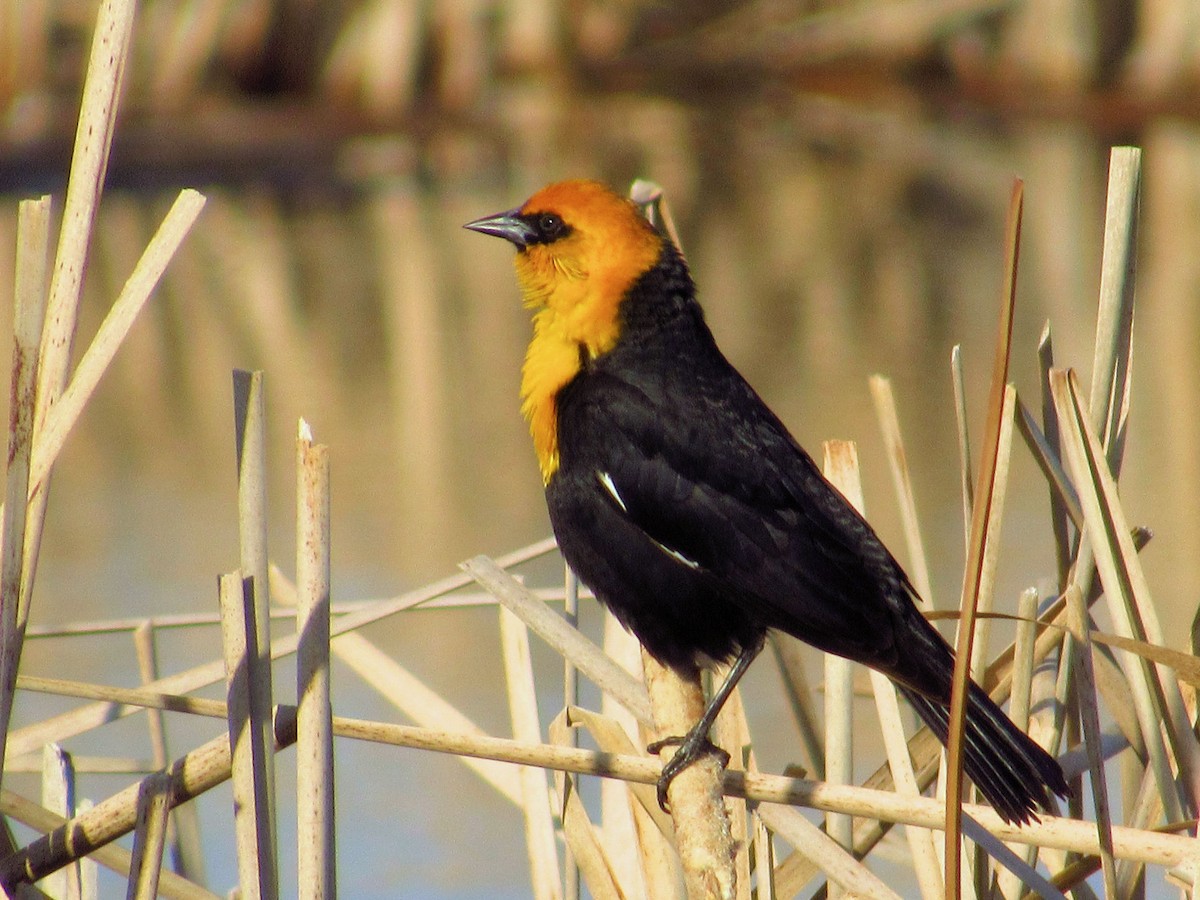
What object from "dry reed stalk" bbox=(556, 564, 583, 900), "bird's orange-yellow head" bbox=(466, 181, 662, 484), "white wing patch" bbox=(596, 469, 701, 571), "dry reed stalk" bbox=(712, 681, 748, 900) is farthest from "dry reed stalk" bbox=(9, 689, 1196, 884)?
"bird's orange-yellow head" bbox=(466, 181, 662, 484)

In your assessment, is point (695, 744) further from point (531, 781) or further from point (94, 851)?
point (94, 851)

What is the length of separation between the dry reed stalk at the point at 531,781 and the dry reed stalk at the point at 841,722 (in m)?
0.44

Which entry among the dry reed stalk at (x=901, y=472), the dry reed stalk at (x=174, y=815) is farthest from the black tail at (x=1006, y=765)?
the dry reed stalk at (x=174, y=815)

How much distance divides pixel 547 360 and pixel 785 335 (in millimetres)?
4890

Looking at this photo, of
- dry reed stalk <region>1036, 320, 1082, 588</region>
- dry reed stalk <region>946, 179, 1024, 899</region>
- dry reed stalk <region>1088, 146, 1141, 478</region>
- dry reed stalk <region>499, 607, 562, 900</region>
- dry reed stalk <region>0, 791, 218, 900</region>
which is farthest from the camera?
dry reed stalk <region>499, 607, 562, 900</region>

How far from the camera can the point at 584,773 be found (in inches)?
83.0

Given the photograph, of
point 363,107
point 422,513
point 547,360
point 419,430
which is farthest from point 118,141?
point 547,360

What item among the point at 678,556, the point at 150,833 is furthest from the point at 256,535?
the point at 678,556

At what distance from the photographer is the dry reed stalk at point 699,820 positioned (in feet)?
6.77

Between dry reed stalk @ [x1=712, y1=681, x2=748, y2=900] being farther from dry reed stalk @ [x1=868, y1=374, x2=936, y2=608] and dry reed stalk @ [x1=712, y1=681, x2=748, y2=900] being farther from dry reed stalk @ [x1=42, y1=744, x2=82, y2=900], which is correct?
Answer: dry reed stalk @ [x1=42, y1=744, x2=82, y2=900]

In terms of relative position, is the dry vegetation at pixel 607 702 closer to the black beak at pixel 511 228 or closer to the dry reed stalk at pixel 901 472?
the dry reed stalk at pixel 901 472

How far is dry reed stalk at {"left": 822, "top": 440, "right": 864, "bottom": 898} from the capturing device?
2426mm

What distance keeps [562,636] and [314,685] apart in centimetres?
50

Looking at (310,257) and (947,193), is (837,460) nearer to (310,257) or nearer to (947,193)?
(310,257)
